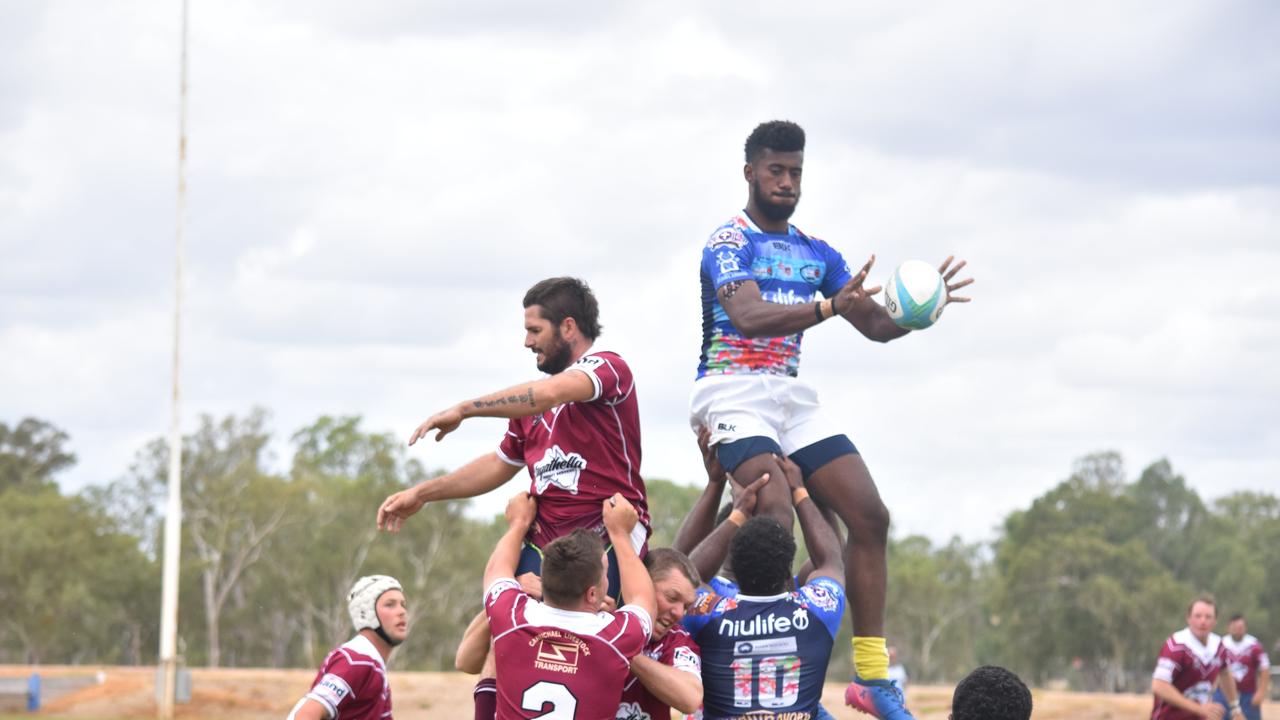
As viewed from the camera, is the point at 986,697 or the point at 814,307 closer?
the point at 986,697

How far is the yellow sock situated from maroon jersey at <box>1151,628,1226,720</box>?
972 cm

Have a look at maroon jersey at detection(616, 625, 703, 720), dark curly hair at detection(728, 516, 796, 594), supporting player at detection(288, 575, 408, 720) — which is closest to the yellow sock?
dark curly hair at detection(728, 516, 796, 594)

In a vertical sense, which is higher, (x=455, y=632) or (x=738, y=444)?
(x=738, y=444)

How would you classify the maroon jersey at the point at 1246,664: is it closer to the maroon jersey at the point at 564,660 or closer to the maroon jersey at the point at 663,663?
the maroon jersey at the point at 663,663

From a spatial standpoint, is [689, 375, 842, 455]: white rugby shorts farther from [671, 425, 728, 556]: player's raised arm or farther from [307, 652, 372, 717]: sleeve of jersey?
[307, 652, 372, 717]: sleeve of jersey

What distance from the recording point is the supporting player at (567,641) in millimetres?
7664

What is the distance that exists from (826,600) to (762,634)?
42 cm

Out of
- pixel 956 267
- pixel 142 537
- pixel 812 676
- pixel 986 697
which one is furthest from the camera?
pixel 142 537

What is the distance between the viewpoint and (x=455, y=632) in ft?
262

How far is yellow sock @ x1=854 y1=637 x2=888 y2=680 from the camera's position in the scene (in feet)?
32.7

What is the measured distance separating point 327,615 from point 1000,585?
3528 cm

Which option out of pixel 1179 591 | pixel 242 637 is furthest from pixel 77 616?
pixel 1179 591

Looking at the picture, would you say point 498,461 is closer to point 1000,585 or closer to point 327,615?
point 327,615


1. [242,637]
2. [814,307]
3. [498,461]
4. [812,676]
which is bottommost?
[242,637]
